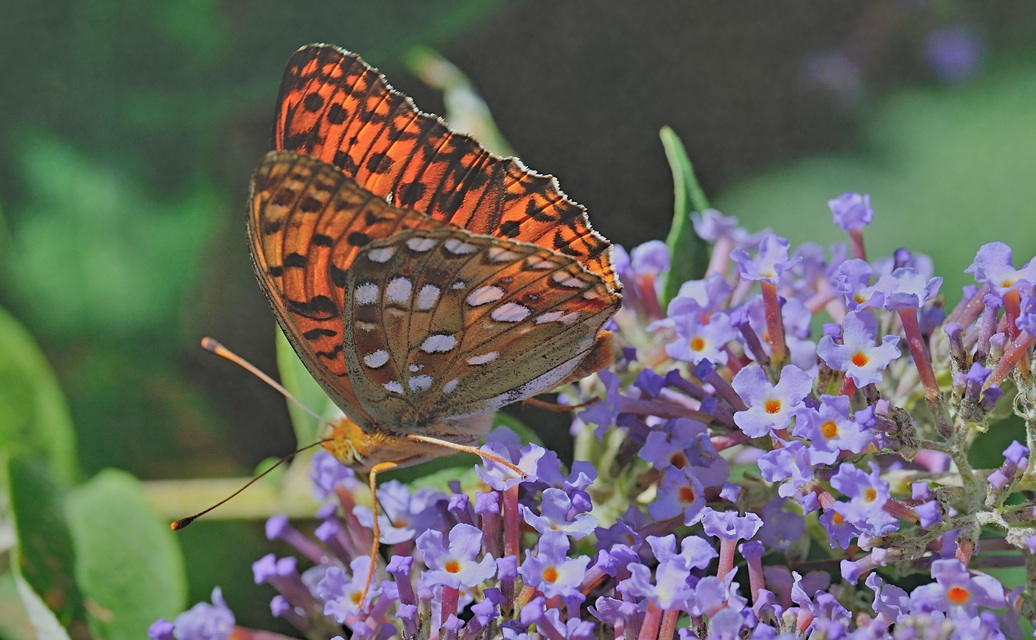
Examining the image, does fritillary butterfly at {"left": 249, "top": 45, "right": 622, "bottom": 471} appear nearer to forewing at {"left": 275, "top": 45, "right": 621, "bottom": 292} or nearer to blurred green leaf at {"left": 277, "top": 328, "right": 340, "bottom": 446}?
forewing at {"left": 275, "top": 45, "right": 621, "bottom": 292}

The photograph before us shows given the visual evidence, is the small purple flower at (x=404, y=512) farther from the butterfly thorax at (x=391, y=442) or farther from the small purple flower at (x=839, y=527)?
the small purple flower at (x=839, y=527)

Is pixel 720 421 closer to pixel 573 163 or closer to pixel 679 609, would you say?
pixel 679 609

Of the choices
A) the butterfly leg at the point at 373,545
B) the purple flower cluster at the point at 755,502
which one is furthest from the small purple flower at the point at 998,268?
the butterfly leg at the point at 373,545

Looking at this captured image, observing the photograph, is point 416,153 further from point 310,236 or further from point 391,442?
point 391,442

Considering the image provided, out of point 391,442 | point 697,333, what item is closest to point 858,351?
point 697,333

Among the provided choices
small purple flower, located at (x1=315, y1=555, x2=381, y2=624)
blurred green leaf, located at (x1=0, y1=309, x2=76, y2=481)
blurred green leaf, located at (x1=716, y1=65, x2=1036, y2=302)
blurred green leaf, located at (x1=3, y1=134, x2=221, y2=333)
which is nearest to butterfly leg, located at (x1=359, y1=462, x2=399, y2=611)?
small purple flower, located at (x1=315, y1=555, x2=381, y2=624)

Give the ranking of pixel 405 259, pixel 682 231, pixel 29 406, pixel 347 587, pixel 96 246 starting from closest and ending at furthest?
pixel 405 259 → pixel 347 587 → pixel 682 231 → pixel 29 406 → pixel 96 246
